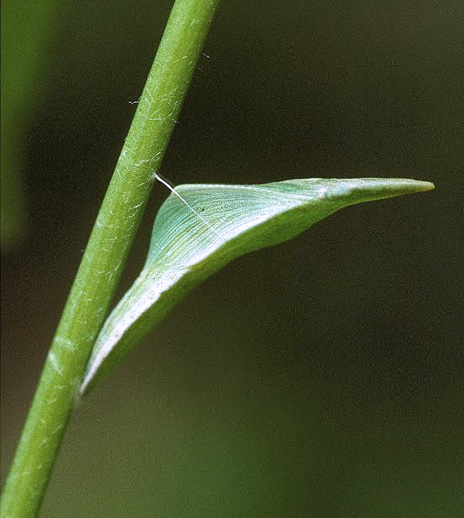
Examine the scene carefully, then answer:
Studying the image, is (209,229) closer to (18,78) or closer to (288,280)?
(18,78)

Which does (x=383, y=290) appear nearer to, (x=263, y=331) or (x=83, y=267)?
(x=263, y=331)

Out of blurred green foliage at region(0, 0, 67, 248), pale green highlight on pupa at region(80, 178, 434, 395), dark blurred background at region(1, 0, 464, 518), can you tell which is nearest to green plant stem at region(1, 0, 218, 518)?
pale green highlight on pupa at region(80, 178, 434, 395)

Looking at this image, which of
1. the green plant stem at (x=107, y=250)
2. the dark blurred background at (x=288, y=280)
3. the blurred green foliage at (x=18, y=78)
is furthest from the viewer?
the dark blurred background at (x=288, y=280)

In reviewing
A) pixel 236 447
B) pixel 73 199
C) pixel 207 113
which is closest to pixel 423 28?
pixel 207 113

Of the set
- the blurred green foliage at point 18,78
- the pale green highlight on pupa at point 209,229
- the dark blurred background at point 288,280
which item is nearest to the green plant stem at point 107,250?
the pale green highlight on pupa at point 209,229

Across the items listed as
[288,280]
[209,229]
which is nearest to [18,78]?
[209,229]

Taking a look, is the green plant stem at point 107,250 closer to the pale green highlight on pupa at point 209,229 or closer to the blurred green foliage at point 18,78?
the pale green highlight on pupa at point 209,229
